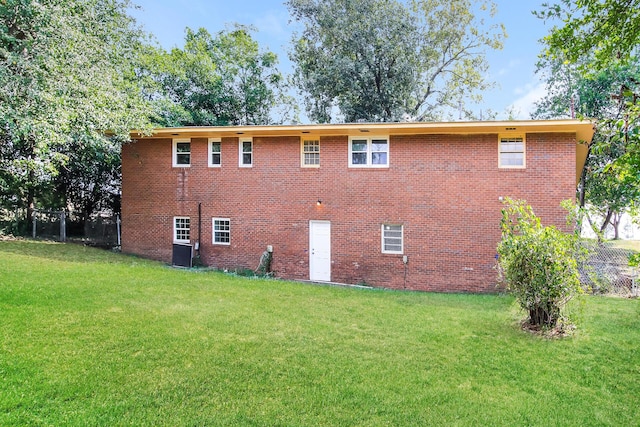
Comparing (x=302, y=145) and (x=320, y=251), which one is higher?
(x=302, y=145)

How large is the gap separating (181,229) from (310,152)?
587 cm

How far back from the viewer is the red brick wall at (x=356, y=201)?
38.9 ft

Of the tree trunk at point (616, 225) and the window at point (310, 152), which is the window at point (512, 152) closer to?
the window at point (310, 152)

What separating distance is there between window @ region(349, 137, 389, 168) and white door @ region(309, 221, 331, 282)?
2449 mm

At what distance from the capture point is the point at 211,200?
1405cm

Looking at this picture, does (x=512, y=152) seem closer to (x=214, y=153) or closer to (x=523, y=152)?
(x=523, y=152)

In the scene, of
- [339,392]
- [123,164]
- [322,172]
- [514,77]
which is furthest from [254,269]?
[514,77]

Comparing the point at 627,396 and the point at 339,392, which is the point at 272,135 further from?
the point at 627,396

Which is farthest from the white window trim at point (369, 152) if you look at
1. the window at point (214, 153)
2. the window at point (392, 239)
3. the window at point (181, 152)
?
the window at point (181, 152)

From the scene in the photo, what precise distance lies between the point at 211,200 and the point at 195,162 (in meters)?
1.63

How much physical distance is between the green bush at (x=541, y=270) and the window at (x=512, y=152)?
611 centimetres

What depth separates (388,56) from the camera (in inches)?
870

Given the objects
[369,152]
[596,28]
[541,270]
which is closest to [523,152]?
[369,152]

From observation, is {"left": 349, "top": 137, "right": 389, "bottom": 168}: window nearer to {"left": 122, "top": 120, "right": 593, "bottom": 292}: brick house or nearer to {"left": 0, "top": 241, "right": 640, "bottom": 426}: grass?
{"left": 122, "top": 120, "right": 593, "bottom": 292}: brick house
